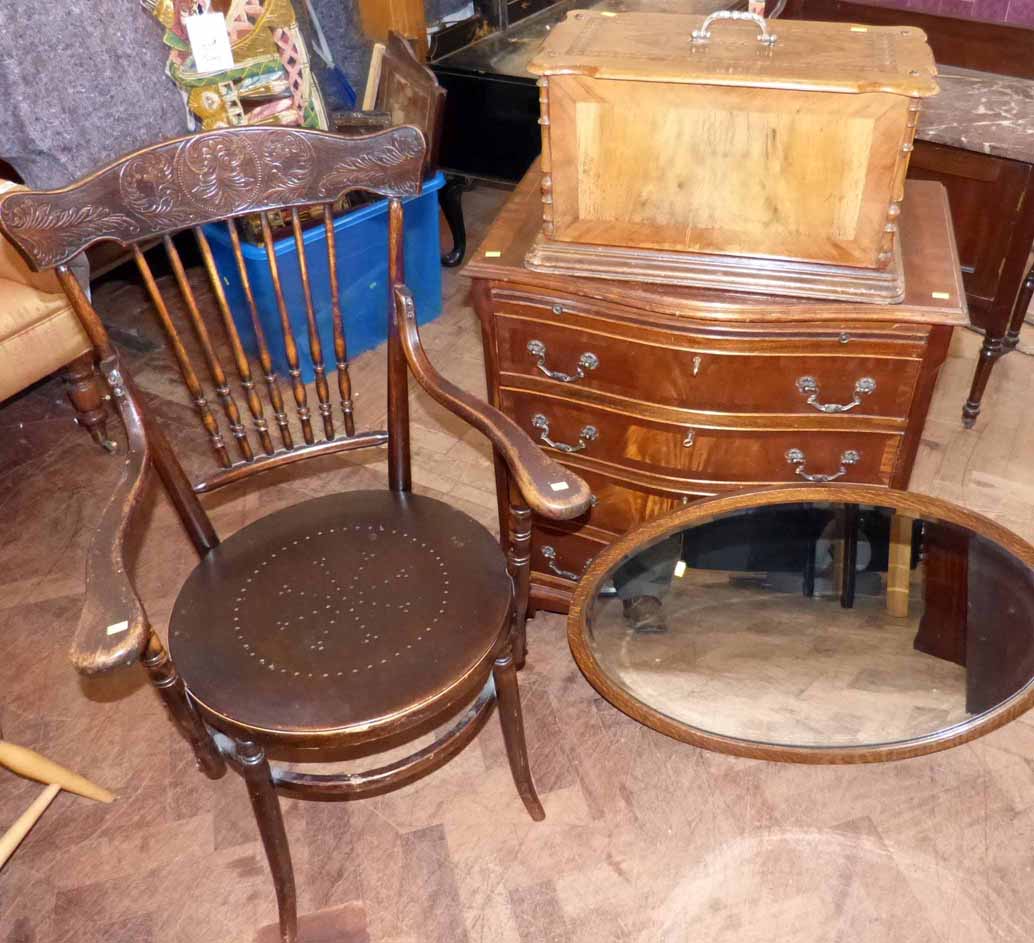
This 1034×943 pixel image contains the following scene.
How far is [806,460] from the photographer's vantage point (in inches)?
65.3

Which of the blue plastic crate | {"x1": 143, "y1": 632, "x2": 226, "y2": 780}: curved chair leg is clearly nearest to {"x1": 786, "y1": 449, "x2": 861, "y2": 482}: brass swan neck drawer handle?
{"x1": 143, "y1": 632, "x2": 226, "y2": 780}: curved chair leg

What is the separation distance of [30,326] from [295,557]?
47.4 inches

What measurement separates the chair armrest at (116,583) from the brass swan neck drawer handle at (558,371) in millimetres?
659

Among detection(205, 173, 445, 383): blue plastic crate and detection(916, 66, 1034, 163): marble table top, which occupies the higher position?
detection(916, 66, 1034, 163): marble table top

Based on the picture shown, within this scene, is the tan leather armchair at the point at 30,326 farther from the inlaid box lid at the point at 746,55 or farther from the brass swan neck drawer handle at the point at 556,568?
the inlaid box lid at the point at 746,55

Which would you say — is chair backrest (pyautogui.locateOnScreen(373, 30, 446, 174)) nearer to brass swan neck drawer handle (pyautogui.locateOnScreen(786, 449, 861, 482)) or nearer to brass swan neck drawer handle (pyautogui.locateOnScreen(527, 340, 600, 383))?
brass swan neck drawer handle (pyautogui.locateOnScreen(527, 340, 600, 383))

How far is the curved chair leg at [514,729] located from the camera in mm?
1525

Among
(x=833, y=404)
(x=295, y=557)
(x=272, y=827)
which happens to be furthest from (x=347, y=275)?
(x=272, y=827)

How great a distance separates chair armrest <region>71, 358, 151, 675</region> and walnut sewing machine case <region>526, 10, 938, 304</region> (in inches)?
26.8

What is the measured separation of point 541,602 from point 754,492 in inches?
24.4

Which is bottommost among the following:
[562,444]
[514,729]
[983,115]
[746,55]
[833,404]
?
[514,729]

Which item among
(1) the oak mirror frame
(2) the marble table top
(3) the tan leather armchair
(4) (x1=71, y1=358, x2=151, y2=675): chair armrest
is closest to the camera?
(4) (x1=71, y1=358, x2=151, y2=675): chair armrest

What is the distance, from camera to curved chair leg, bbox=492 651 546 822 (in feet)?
5.00

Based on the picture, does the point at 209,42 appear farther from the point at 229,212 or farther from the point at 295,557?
the point at 295,557
